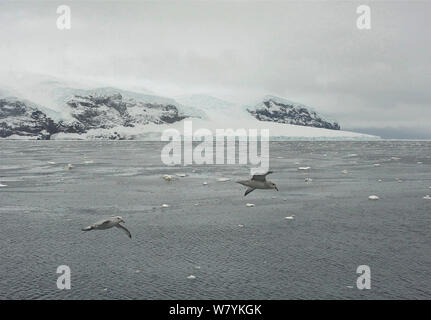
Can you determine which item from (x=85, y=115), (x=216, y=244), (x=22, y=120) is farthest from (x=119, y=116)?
(x=216, y=244)

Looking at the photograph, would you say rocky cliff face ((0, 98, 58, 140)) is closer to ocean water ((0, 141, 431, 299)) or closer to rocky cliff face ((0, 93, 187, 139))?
rocky cliff face ((0, 93, 187, 139))

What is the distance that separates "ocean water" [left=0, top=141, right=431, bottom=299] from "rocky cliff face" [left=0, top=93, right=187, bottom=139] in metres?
141

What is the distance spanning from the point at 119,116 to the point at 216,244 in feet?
581

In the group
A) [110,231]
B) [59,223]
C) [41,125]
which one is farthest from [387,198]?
[41,125]

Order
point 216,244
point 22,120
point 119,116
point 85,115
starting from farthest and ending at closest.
A: point 119,116 < point 85,115 < point 22,120 < point 216,244

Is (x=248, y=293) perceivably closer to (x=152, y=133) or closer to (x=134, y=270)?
(x=134, y=270)

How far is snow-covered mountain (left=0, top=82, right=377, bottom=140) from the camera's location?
145 meters

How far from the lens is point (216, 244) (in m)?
12.6

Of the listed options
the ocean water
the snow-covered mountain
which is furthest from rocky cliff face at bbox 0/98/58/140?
the ocean water

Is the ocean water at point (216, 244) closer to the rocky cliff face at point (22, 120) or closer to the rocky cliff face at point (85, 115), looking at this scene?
the rocky cliff face at point (85, 115)

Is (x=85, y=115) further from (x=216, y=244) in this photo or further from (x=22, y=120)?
(x=216, y=244)

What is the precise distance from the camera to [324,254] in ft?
38.5

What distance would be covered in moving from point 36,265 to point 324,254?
24.8 ft
